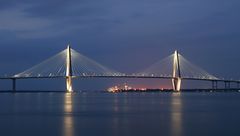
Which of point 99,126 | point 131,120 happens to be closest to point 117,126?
point 99,126

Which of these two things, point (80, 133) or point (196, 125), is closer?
point (80, 133)

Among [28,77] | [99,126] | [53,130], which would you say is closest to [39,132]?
[53,130]

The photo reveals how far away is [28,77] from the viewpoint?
6412 centimetres

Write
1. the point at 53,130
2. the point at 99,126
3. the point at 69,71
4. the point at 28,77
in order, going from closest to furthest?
Result: the point at 53,130, the point at 99,126, the point at 69,71, the point at 28,77

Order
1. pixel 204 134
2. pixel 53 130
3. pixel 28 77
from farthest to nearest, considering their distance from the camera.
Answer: pixel 28 77 < pixel 53 130 < pixel 204 134

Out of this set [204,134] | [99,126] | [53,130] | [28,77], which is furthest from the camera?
[28,77]

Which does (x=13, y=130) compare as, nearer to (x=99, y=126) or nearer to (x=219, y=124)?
(x=99, y=126)

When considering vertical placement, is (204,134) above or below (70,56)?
below

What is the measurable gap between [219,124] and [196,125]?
3.14ft

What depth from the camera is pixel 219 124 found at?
71.1 feet

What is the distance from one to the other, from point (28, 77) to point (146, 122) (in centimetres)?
4288

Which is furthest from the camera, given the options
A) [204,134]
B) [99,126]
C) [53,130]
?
[99,126]

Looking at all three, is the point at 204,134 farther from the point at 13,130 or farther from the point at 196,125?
the point at 13,130

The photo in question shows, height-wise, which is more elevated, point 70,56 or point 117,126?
point 70,56
